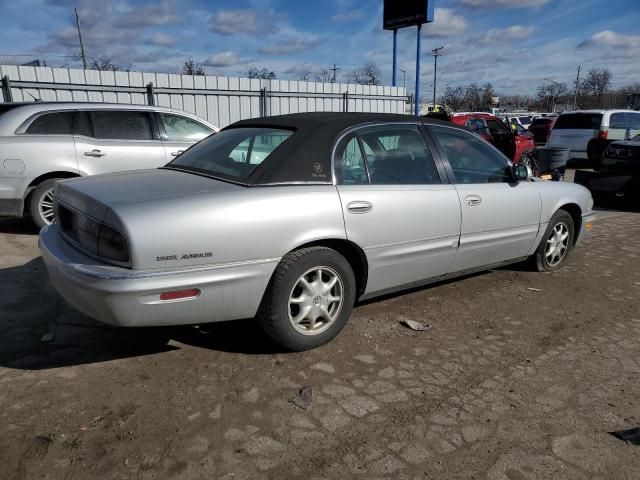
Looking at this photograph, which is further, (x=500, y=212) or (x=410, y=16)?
(x=410, y=16)

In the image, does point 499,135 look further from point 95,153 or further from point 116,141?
point 95,153

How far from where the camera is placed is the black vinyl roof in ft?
10.6

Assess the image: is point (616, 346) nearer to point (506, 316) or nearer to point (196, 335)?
point (506, 316)

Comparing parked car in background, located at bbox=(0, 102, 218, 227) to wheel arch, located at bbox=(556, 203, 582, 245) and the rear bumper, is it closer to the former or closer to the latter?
the rear bumper

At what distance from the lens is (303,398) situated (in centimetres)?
287

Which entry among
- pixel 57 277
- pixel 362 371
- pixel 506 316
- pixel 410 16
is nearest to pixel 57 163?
pixel 57 277

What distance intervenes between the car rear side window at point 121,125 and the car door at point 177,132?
0.65 ft

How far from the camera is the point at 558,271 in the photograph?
531 centimetres

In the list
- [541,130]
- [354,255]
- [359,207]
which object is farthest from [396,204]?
[541,130]

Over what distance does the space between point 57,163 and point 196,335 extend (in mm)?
3810

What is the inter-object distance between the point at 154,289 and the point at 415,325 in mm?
1986

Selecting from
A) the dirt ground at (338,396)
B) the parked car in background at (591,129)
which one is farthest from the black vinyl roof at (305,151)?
the parked car in background at (591,129)

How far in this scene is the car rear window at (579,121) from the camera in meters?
15.6

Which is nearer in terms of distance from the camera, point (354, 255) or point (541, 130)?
point (354, 255)
